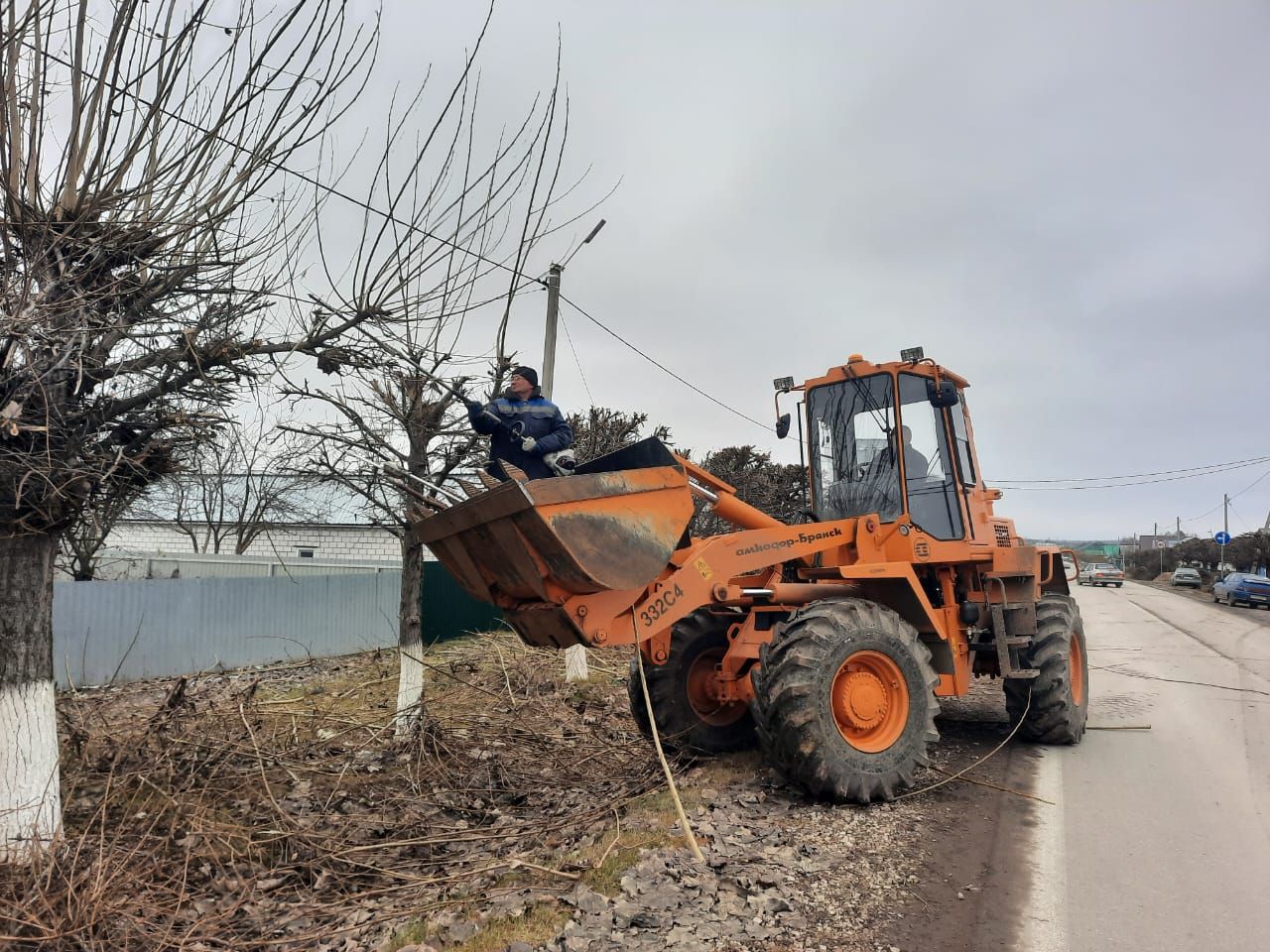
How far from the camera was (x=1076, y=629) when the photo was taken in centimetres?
852

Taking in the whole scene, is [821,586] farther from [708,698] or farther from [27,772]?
[27,772]

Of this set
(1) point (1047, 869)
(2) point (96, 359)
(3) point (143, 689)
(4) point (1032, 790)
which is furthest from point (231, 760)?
(3) point (143, 689)

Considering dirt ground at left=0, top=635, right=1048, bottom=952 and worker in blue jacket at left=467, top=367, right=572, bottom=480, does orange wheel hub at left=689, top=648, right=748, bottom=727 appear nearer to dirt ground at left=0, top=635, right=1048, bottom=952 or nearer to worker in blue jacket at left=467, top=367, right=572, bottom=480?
dirt ground at left=0, top=635, right=1048, bottom=952

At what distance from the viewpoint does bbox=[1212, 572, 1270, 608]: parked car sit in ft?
97.1

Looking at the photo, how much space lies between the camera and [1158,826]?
5445 millimetres

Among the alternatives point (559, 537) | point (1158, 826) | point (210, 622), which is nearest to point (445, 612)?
point (210, 622)

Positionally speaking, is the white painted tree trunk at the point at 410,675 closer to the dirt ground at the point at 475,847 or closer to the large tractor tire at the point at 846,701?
the dirt ground at the point at 475,847

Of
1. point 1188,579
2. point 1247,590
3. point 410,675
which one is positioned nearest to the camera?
point 410,675

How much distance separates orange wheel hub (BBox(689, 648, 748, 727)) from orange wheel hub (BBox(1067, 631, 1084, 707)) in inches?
146

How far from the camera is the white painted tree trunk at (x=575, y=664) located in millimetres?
11016

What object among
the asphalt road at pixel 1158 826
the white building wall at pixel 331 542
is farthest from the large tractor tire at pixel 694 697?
the white building wall at pixel 331 542

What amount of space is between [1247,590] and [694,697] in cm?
3184

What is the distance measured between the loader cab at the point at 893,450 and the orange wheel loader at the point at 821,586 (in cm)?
2

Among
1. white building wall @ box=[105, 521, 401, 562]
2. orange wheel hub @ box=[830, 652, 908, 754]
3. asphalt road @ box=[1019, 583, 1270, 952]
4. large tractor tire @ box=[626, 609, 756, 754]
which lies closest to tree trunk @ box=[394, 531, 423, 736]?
large tractor tire @ box=[626, 609, 756, 754]
